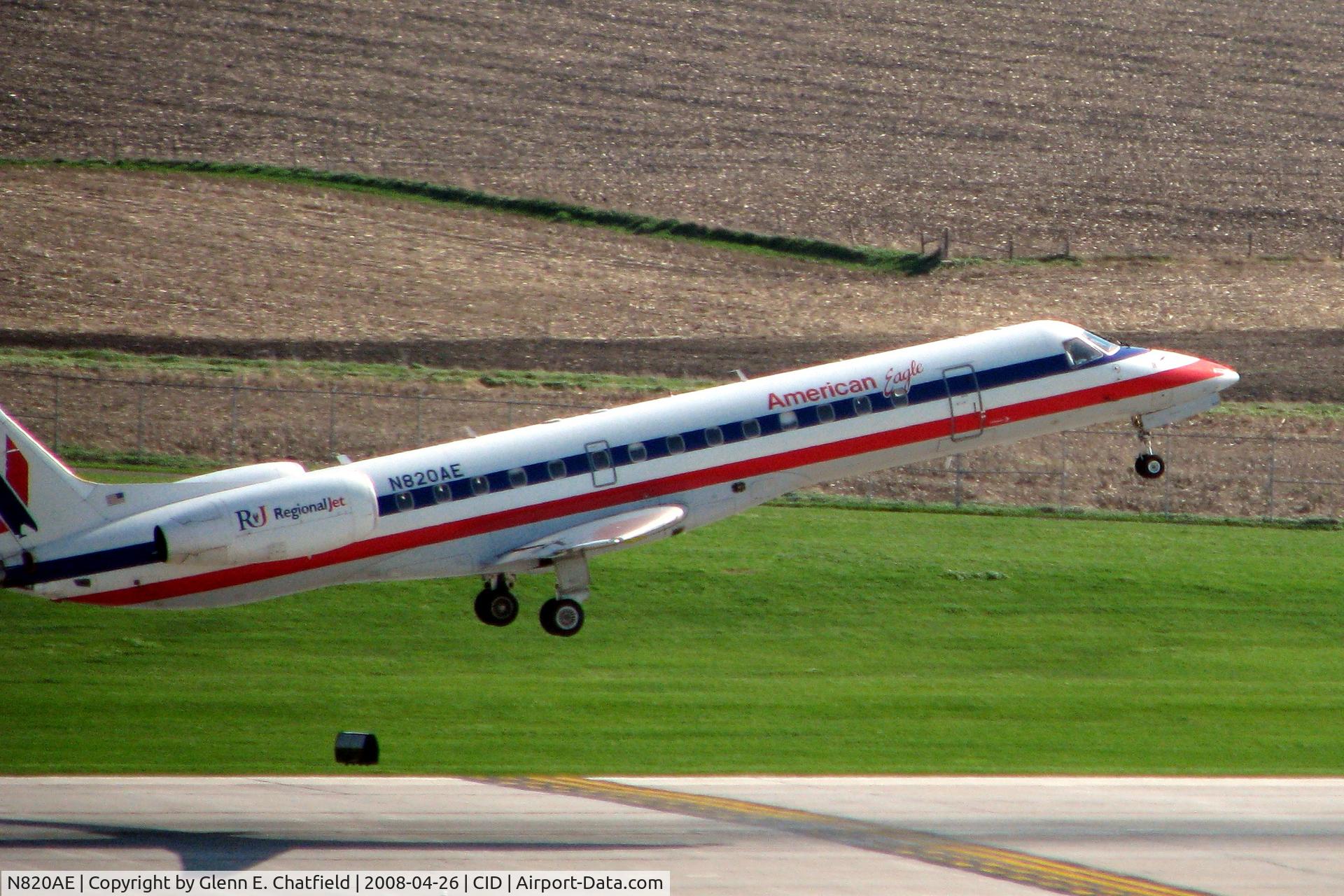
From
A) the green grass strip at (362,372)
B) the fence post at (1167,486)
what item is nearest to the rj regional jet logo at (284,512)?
the green grass strip at (362,372)

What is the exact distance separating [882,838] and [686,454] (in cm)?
942

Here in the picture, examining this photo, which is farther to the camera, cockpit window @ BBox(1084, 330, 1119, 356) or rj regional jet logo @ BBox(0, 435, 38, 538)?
cockpit window @ BBox(1084, 330, 1119, 356)

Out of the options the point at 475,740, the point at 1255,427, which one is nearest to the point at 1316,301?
the point at 1255,427

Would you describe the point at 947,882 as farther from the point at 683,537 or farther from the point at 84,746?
the point at 683,537

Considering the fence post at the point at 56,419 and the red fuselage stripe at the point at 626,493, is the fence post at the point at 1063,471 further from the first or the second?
the fence post at the point at 56,419

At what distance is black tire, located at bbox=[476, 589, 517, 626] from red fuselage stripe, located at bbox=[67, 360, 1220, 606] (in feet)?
8.84

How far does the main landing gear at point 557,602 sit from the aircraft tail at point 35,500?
865cm

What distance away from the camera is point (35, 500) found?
3666 centimetres

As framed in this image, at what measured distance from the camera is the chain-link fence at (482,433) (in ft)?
214

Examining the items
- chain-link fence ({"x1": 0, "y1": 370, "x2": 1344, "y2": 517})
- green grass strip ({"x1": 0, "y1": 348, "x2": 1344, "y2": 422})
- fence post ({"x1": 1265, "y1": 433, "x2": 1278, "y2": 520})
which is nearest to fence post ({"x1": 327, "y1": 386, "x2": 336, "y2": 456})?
chain-link fence ({"x1": 0, "y1": 370, "x2": 1344, "y2": 517})

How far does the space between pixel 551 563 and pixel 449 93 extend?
55893 millimetres

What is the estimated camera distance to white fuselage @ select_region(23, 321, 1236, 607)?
38188mm

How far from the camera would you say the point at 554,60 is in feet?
310

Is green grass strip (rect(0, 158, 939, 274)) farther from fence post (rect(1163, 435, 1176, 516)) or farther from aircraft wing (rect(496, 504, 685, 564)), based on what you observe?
aircraft wing (rect(496, 504, 685, 564))
